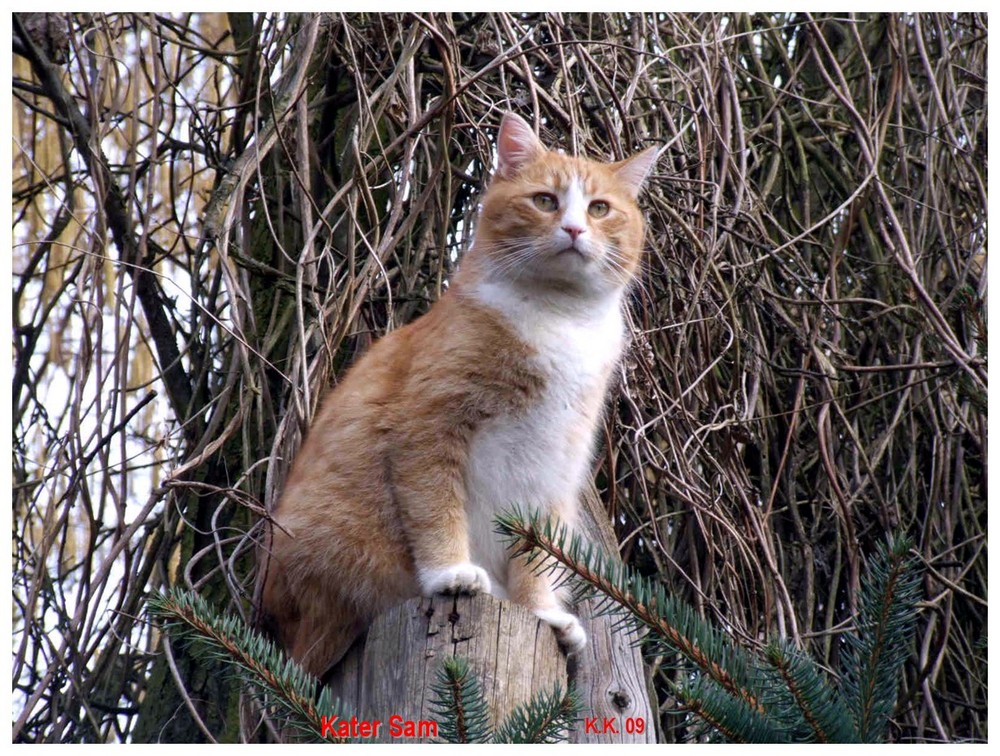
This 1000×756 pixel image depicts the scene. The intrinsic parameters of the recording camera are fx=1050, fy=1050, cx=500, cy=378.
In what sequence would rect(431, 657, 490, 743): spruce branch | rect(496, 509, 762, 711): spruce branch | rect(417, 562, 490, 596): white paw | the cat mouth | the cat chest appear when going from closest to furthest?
1. rect(431, 657, 490, 743): spruce branch
2. rect(496, 509, 762, 711): spruce branch
3. rect(417, 562, 490, 596): white paw
4. the cat chest
5. the cat mouth

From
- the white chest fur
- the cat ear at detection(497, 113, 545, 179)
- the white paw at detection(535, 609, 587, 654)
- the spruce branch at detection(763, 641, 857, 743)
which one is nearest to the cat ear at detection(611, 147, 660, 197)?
the cat ear at detection(497, 113, 545, 179)

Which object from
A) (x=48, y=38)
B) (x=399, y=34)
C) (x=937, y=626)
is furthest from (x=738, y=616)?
(x=48, y=38)

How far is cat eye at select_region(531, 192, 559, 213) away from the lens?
2.71 meters

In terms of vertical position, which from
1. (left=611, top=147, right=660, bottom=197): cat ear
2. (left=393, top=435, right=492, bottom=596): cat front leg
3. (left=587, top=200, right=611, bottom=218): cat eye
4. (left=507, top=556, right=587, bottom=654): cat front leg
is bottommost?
(left=507, top=556, right=587, bottom=654): cat front leg

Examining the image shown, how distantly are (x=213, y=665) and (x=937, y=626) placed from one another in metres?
2.21

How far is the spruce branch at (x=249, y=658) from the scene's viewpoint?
1479 millimetres

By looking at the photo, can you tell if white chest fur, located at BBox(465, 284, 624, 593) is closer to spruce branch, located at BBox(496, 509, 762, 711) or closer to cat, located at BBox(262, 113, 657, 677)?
cat, located at BBox(262, 113, 657, 677)

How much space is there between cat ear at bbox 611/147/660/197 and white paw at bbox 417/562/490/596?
114 cm

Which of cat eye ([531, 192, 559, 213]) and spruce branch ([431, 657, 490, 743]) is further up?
cat eye ([531, 192, 559, 213])

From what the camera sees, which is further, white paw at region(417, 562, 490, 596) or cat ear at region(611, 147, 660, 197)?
cat ear at region(611, 147, 660, 197)

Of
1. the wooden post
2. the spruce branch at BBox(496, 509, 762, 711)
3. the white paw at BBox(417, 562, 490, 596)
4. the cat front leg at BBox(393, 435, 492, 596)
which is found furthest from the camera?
the cat front leg at BBox(393, 435, 492, 596)

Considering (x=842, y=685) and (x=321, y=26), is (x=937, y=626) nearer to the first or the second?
(x=842, y=685)

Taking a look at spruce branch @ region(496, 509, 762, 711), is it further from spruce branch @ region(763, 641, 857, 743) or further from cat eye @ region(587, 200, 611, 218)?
cat eye @ region(587, 200, 611, 218)

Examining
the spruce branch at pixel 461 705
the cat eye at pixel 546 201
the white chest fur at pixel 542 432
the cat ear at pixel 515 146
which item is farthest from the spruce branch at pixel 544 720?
the cat ear at pixel 515 146
